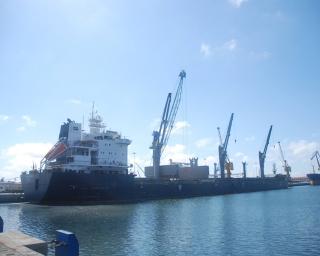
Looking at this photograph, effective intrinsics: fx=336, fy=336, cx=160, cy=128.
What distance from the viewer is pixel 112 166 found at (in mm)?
57375

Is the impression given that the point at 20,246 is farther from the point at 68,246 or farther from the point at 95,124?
the point at 95,124

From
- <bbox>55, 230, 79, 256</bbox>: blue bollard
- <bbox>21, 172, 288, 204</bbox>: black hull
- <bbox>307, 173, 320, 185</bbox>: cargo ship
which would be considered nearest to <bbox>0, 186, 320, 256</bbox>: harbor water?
<bbox>55, 230, 79, 256</bbox>: blue bollard

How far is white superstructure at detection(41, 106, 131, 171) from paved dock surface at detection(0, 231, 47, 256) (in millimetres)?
40548

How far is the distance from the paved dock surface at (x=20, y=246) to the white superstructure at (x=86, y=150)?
40548 millimetres

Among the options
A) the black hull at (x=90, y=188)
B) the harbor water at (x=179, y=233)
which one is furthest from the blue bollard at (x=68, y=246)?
the black hull at (x=90, y=188)

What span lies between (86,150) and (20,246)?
45.4m

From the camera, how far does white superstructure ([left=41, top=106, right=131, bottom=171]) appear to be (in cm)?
5359

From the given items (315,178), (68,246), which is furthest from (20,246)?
(315,178)

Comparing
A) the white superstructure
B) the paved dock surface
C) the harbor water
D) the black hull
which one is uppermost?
the white superstructure

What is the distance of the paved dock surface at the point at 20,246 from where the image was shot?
32.6ft

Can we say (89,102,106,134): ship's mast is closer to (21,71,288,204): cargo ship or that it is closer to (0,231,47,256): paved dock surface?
(21,71,288,204): cargo ship

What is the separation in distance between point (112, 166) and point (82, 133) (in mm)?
7734

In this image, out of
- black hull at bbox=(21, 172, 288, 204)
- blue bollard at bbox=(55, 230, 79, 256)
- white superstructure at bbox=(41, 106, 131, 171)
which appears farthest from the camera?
white superstructure at bbox=(41, 106, 131, 171)

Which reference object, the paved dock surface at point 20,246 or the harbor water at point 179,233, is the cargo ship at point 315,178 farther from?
the paved dock surface at point 20,246
